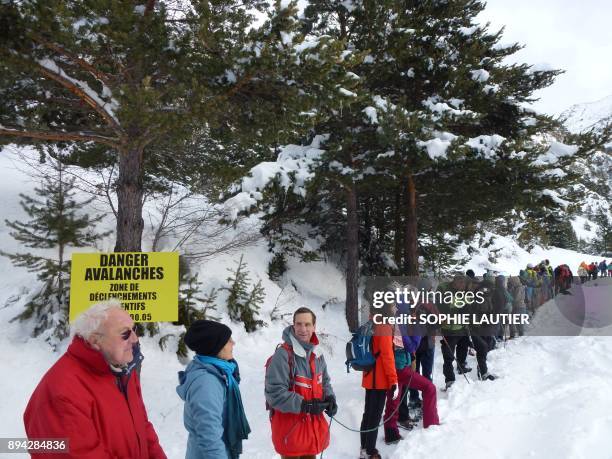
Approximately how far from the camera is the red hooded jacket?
1.88m

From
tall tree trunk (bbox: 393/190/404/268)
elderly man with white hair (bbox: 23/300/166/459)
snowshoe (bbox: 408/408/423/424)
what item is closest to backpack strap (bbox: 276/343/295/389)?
elderly man with white hair (bbox: 23/300/166/459)

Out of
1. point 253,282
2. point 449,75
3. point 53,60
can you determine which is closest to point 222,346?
point 53,60

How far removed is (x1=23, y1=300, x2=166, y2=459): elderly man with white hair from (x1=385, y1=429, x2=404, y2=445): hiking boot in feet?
12.3

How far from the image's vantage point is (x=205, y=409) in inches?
94.7

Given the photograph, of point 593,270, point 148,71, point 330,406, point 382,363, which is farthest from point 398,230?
point 593,270

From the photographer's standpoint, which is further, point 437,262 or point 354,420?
point 437,262

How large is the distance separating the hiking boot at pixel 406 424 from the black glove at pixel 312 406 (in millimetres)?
2848

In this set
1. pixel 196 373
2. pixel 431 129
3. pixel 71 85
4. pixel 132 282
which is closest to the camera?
pixel 196 373

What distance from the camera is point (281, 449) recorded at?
3488 mm

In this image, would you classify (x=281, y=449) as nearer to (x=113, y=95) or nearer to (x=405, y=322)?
(x=405, y=322)

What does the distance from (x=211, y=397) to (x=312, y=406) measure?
1.18m

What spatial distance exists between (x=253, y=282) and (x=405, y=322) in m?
6.68

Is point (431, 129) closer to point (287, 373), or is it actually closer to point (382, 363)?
point (382, 363)

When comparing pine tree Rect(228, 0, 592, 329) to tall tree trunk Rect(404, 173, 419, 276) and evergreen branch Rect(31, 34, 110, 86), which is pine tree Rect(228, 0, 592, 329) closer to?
tall tree trunk Rect(404, 173, 419, 276)
